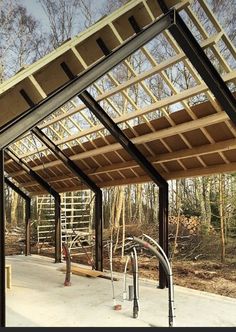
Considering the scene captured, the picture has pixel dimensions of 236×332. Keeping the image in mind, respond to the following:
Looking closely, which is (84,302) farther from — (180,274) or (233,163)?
(180,274)

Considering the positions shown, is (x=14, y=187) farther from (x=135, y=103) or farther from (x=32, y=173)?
(x=135, y=103)

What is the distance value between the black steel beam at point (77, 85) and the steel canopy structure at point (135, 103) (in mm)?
13

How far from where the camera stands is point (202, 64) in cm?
526

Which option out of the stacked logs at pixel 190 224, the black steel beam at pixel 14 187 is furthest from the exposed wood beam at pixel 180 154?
the stacked logs at pixel 190 224

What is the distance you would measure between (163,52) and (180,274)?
7399mm

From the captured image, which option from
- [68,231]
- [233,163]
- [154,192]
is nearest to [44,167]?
[68,231]

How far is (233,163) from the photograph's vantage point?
6602mm

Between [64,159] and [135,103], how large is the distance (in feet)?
9.89

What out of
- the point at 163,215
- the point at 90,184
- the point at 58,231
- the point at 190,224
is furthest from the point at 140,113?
the point at 190,224

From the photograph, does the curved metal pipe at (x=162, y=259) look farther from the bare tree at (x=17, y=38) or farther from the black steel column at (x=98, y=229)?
the bare tree at (x=17, y=38)

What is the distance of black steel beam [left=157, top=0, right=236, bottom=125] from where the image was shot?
511 centimetres

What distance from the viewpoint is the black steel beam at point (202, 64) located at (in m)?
5.11

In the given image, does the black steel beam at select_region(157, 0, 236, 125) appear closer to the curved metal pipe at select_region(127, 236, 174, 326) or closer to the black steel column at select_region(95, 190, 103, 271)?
the curved metal pipe at select_region(127, 236, 174, 326)

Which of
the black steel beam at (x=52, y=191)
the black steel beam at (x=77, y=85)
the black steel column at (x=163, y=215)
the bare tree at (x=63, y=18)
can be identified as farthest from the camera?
the bare tree at (x=63, y=18)
